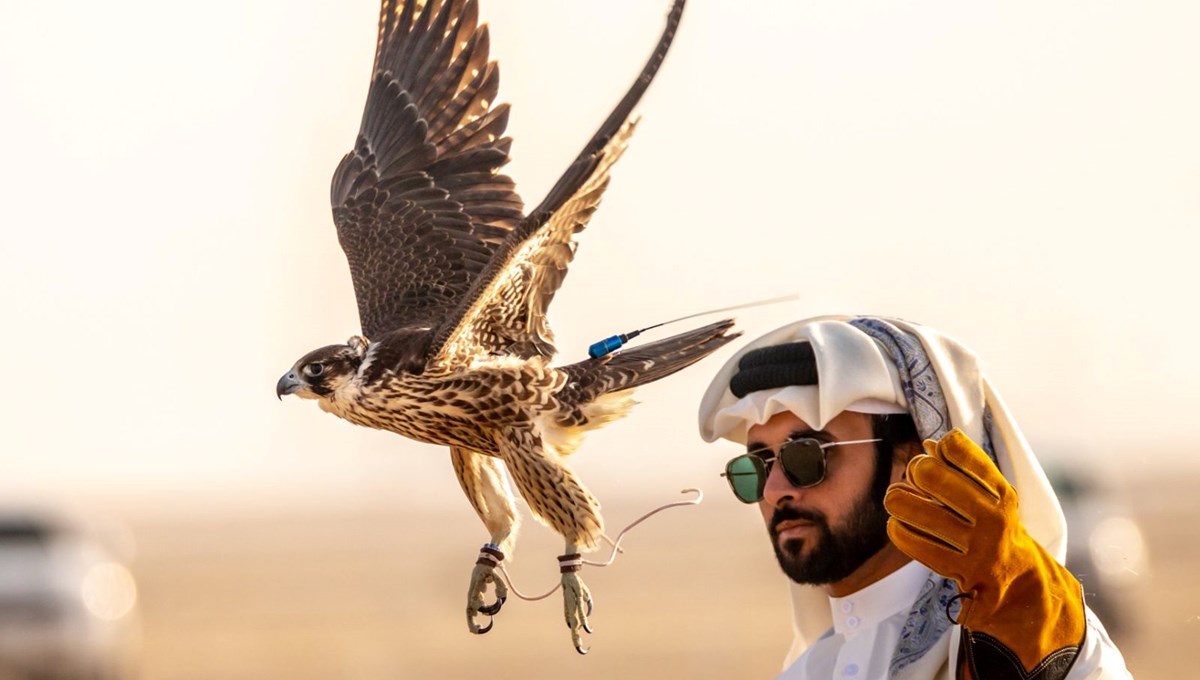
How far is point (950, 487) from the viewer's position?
283 cm

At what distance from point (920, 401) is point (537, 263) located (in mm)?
1220

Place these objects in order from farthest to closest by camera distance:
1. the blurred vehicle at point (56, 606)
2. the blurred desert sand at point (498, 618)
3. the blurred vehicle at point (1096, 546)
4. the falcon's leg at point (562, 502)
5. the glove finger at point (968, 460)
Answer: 1. the blurred desert sand at point (498, 618)
2. the blurred vehicle at point (56, 606)
3. the blurred vehicle at point (1096, 546)
4. the falcon's leg at point (562, 502)
5. the glove finger at point (968, 460)

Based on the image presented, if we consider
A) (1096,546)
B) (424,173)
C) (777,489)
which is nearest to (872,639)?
(777,489)

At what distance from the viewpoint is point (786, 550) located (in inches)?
139

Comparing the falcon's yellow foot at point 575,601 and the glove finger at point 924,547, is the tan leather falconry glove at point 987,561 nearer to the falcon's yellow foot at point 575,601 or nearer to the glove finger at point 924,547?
Result: the glove finger at point 924,547

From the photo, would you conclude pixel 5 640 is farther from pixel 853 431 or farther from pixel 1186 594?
pixel 1186 594

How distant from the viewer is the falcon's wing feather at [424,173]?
489 cm

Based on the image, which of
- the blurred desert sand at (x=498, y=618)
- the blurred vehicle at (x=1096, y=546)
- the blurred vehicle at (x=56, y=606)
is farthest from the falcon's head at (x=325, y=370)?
the blurred desert sand at (x=498, y=618)

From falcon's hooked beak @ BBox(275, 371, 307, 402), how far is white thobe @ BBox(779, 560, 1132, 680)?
4.04ft

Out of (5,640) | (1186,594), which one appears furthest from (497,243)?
(1186,594)

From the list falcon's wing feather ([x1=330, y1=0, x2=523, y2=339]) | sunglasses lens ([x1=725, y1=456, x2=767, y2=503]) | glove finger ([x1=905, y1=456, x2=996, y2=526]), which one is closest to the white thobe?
sunglasses lens ([x1=725, y1=456, x2=767, y2=503])

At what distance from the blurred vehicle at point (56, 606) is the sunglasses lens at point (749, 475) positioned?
9.13 m

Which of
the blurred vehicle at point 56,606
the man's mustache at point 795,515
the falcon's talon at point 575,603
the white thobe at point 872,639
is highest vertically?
the man's mustache at point 795,515

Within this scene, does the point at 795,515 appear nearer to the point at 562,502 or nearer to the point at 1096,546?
the point at 562,502
